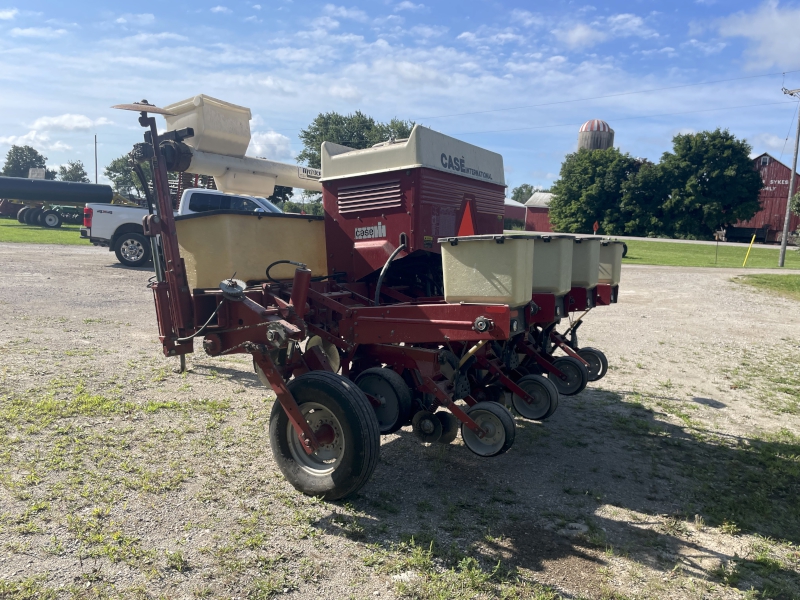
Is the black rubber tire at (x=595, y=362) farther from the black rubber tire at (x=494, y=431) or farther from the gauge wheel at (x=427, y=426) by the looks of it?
the gauge wheel at (x=427, y=426)

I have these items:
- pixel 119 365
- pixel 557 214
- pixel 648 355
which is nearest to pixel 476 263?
pixel 119 365

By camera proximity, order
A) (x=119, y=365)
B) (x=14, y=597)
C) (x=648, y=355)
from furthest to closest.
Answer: (x=648, y=355) → (x=119, y=365) → (x=14, y=597)

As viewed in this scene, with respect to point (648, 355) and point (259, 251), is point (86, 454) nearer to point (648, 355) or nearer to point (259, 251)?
point (259, 251)

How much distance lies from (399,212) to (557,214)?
5250 centimetres

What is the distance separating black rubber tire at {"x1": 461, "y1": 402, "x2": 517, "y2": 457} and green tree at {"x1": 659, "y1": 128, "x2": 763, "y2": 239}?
1928 inches

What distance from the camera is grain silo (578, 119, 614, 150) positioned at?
59125 mm

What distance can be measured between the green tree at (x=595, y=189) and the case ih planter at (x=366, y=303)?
47396mm

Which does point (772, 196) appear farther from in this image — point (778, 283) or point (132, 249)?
point (132, 249)

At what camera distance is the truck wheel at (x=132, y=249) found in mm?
15359

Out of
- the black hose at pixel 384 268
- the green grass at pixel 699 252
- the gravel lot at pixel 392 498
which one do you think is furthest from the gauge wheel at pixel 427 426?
the green grass at pixel 699 252

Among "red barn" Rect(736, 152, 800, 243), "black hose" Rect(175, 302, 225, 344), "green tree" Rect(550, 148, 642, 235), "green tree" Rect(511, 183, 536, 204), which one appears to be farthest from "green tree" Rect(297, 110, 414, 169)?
"green tree" Rect(511, 183, 536, 204)

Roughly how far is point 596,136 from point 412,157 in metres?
60.4

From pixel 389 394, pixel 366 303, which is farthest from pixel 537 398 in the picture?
pixel 366 303

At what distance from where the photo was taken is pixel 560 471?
4.38m
